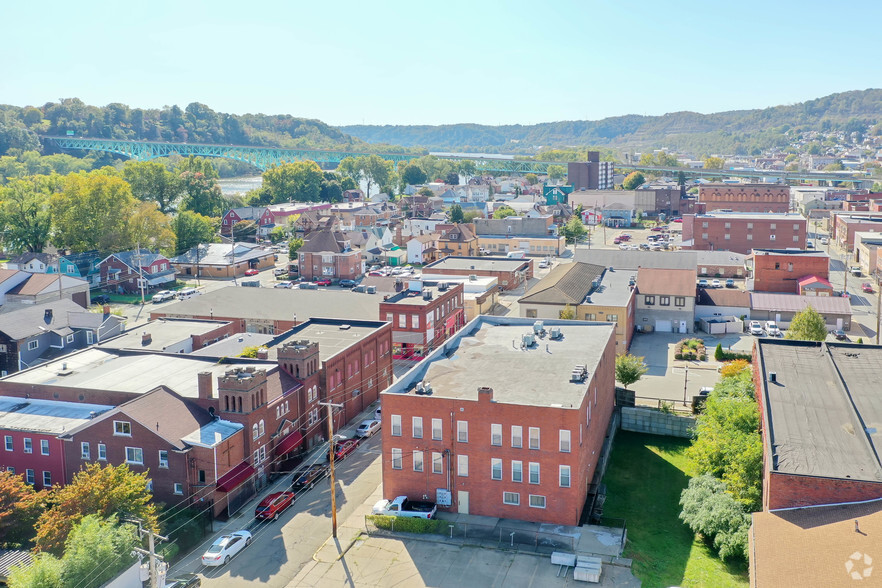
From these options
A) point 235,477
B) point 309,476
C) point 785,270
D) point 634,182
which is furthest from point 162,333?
point 634,182

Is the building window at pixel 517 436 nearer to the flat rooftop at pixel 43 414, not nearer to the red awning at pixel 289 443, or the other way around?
the red awning at pixel 289 443

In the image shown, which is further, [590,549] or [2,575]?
[590,549]

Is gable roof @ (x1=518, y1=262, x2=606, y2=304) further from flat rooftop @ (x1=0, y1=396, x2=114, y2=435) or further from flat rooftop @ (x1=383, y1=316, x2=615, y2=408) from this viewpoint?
flat rooftop @ (x1=0, y1=396, x2=114, y2=435)

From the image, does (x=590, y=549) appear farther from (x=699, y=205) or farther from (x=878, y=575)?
(x=699, y=205)

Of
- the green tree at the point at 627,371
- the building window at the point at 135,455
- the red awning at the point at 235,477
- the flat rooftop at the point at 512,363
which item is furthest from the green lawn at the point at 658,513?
the building window at the point at 135,455

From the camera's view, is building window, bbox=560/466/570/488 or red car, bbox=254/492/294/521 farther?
red car, bbox=254/492/294/521

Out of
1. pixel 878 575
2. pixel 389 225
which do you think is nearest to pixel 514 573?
pixel 878 575

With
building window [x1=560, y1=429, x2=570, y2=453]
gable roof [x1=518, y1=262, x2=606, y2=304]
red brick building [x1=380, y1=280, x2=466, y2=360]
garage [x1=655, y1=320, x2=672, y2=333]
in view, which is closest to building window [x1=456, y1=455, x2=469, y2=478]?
building window [x1=560, y1=429, x2=570, y2=453]
